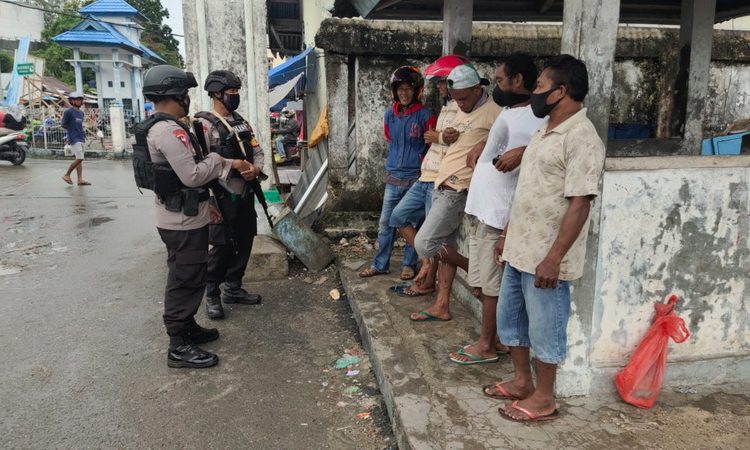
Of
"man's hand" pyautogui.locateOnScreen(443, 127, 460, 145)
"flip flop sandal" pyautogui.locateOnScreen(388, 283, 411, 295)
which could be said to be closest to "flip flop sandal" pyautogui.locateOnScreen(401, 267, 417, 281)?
"flip flop sandal" pyautogui.locateOnScreen(388, 283, 411, 295)

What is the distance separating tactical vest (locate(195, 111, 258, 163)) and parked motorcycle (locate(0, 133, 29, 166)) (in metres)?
12.5

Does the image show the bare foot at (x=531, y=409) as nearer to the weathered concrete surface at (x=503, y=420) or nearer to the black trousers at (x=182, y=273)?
the weathered concrete surface at (x=503, y=420)

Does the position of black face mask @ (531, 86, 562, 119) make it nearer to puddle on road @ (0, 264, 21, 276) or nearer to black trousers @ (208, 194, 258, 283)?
black trousers @ (208, 194, 258, 283)

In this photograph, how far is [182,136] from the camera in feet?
10.9

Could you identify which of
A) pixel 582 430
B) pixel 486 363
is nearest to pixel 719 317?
pixel 582 430

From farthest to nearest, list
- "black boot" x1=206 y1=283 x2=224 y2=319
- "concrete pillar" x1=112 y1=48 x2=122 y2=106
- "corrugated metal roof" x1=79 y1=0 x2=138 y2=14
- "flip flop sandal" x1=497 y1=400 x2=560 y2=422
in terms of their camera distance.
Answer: "corrugated metal roof" x1=79 y1=0 x2=138 y2=14 < "concrete pillar" x1=112 y1=48 x2=122 y2=106 < "black boot" x1=206 y1=283 x2=224 y2=319 < "flip flop sandal" x1=497 y1=400 x2=560 y2=422

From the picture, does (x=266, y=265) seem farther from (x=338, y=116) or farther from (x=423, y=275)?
(x=338, y=116)

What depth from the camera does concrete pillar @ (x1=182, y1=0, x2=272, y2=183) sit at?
217 inches

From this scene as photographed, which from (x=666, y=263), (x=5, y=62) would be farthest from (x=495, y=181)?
(x=5, y=62)

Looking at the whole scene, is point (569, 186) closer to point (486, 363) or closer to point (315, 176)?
point (486, 363)

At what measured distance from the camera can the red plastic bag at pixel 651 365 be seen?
2.74 meters

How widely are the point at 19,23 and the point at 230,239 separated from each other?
48939mm

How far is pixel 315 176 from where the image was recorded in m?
6.71

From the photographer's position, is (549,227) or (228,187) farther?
(228,187)
